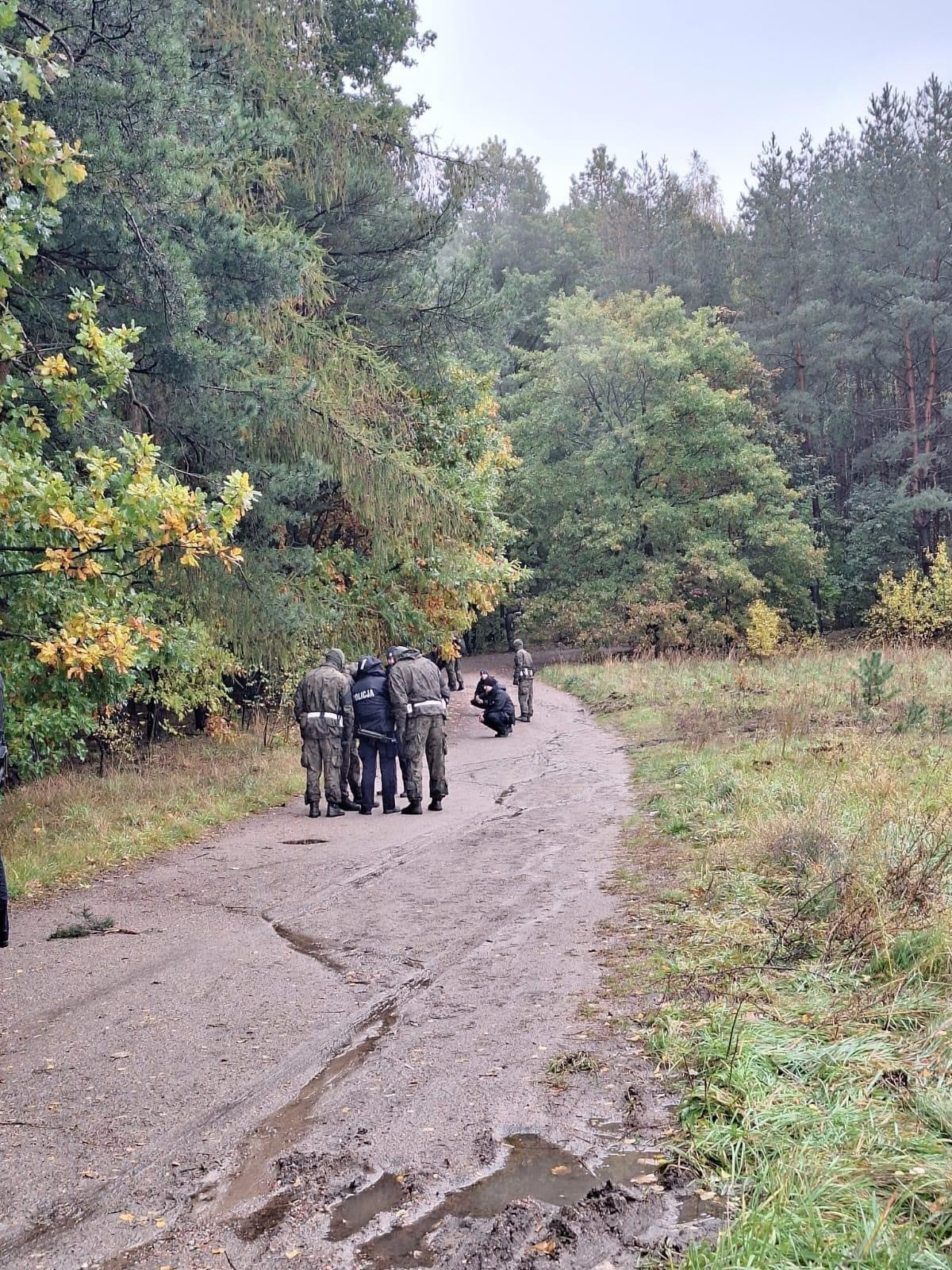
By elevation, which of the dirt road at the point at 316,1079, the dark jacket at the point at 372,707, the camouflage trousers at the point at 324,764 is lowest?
the dirt road at the point at 316,1079

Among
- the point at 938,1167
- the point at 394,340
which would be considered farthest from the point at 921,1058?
the point at 394,340

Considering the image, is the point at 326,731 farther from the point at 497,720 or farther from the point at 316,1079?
the point at 497,720

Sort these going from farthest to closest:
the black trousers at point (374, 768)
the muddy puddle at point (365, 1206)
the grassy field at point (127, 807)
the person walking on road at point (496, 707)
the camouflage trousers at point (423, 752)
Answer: the person walking on road at point (496, 707)
the black trousers at point (374, 768)
the camouflage trousers at point (423, 752)
the grassy field at point (127, 807)
the muddy puddle at point (365, 1206)

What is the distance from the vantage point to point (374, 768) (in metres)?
13.3

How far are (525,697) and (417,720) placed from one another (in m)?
13.3

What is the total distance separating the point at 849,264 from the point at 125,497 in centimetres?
4542

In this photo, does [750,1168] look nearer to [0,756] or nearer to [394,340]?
[0,756]

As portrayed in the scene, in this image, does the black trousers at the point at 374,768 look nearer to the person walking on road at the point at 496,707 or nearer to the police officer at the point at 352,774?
the police officer at the point at 352,774

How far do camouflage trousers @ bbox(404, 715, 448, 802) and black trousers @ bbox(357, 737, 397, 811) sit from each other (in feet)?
0.96

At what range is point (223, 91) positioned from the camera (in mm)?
14023

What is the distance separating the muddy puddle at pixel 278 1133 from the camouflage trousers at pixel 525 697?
20724 mm

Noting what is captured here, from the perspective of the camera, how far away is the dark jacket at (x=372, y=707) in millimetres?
13289

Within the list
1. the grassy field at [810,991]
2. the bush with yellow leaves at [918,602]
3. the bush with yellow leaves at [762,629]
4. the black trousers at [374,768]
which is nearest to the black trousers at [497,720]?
the black trousers at [374,768]

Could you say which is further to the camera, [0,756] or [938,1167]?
[0,756]
